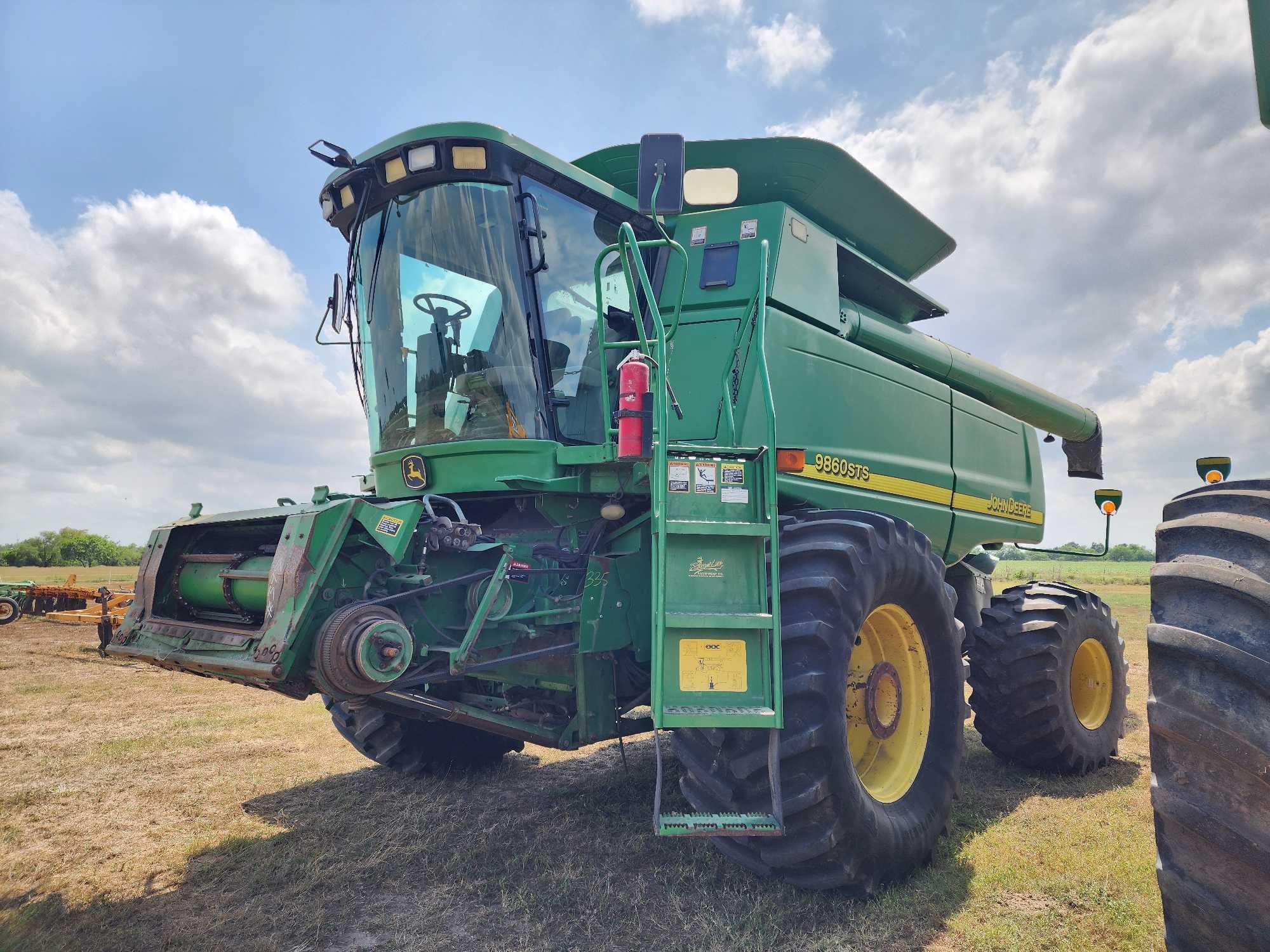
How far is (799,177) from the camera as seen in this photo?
4.71 meters

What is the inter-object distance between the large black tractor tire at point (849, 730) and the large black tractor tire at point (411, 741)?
231 cm

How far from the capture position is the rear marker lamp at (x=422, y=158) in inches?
148

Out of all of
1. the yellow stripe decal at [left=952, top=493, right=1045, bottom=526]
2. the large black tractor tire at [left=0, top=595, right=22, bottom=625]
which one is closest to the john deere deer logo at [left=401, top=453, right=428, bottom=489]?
the yellow stripe decal at [left=952, top=493, right=1045, bottom=526]

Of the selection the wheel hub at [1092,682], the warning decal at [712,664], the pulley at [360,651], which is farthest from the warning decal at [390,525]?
the wheel hub at [1092,682]

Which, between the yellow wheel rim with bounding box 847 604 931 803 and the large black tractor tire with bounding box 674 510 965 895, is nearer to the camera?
the large black tractor tire with bounding box 674 510 965 895

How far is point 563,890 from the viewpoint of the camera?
3.30 meters


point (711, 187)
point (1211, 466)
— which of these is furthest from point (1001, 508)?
point (711, 187)

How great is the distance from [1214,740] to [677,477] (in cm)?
186

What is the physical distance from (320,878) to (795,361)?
339cm

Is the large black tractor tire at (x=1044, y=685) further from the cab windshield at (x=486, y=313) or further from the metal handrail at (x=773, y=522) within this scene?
the cab windshield at (x=486, y=313)

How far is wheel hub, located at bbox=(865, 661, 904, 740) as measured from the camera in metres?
3.62

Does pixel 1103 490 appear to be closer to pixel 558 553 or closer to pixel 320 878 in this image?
pixel 558 553

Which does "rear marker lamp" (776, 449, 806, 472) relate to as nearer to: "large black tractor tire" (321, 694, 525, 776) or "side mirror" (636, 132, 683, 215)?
"side mirror" (636, 132, 683, 215)

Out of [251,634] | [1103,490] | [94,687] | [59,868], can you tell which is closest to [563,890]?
[251,634]
